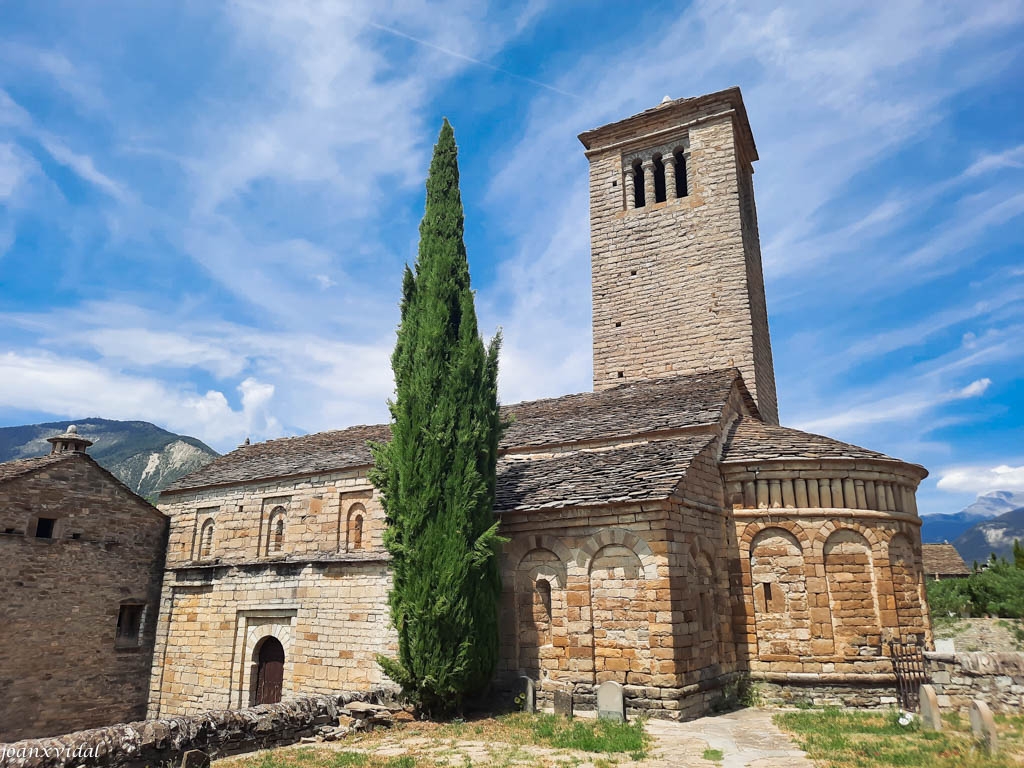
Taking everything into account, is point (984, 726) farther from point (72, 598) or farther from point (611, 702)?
point (72, 598)

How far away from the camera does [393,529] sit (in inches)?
481

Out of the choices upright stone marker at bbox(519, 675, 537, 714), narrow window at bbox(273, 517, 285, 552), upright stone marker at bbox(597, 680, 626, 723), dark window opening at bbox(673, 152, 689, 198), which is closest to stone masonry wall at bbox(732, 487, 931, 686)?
upright stone marker at bbox(597, 680, 626, 723)

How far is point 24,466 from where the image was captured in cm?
1847

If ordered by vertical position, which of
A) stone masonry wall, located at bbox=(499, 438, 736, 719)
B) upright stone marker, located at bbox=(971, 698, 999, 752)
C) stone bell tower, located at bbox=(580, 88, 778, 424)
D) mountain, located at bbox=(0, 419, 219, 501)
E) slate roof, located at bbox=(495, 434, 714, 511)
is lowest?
upright stone marker, located at bbox=(971, 698, 999, 752)

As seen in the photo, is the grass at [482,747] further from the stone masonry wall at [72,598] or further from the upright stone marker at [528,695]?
the stone masonry wall at [72,598]

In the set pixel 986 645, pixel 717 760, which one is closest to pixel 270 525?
pixel 717 760

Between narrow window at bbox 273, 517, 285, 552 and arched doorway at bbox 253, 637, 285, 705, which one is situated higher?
narrow window at bbox 273, 517, 285, 552

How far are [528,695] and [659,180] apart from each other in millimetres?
17237

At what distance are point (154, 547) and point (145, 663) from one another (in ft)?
10.7

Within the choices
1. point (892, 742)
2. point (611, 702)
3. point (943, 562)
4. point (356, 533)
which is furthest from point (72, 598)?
point (943, 562)

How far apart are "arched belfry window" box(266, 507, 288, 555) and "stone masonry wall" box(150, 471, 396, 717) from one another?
4 cm

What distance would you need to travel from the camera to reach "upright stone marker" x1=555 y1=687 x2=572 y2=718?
1091 centimetres

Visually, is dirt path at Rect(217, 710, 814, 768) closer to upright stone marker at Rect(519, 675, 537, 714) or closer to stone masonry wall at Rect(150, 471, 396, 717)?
upright stone marker at Rect(519, 675, 537, 714)

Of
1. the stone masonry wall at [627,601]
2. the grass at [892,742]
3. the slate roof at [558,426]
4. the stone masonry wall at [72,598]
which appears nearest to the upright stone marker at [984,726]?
the grass at [892,742]
